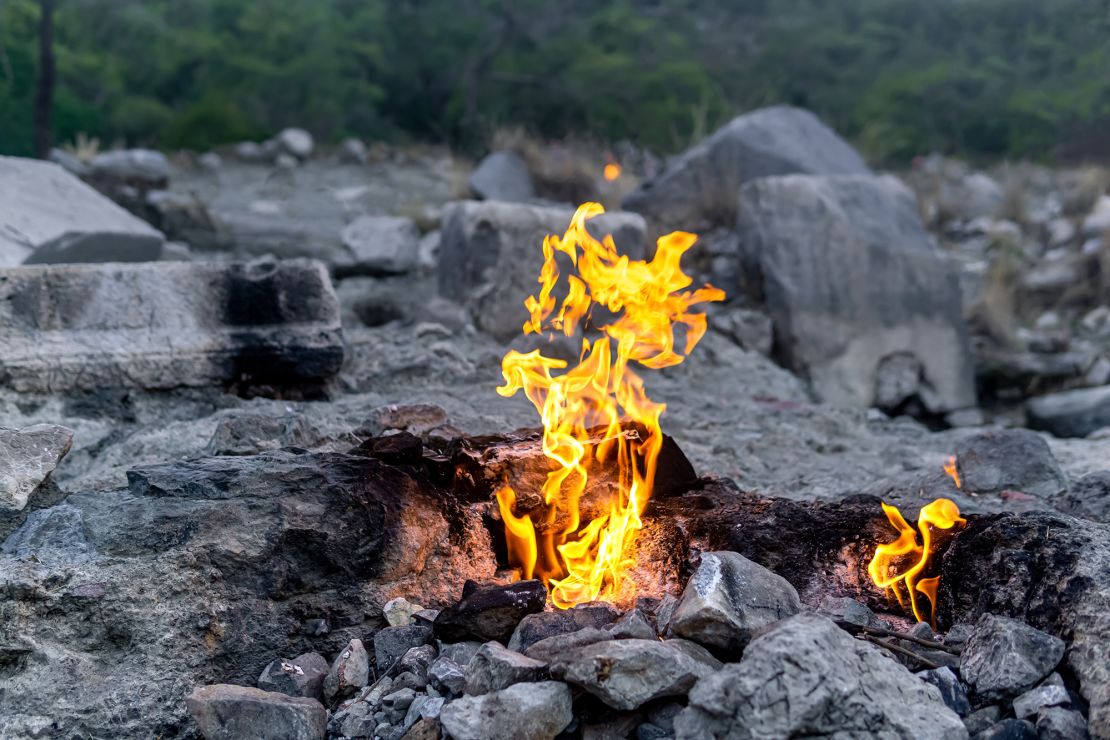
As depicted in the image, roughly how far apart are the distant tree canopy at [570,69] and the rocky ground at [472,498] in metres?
11.2

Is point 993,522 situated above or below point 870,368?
above

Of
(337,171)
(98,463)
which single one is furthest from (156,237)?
(337,171)

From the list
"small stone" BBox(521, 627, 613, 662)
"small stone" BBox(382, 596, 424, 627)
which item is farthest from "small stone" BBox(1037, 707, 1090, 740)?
"small stone" BBox(382, 596, 424, 627)

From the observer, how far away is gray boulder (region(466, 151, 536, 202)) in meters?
10.6

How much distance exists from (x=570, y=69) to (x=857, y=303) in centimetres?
1514

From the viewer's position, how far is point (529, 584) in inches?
112

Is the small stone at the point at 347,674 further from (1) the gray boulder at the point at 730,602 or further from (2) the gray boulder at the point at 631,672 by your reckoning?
(1) the gray boulder at the point at 730,602

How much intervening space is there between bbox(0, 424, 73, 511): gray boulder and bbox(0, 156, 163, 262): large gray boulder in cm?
187

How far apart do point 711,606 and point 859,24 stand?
25.1 metres

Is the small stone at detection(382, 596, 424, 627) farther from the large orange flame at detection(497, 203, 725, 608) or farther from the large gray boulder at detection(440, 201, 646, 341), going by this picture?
the large gray boulder at detection(440, 201, 646, 341)

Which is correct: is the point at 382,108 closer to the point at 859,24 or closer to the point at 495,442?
the point at 859,24

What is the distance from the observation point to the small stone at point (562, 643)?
252 centimetres

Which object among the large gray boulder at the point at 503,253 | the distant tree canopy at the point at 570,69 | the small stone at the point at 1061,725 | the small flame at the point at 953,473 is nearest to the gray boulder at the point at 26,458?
the small stone at the point at 1061,725

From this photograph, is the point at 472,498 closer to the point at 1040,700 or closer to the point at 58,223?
the point at 1040,700
